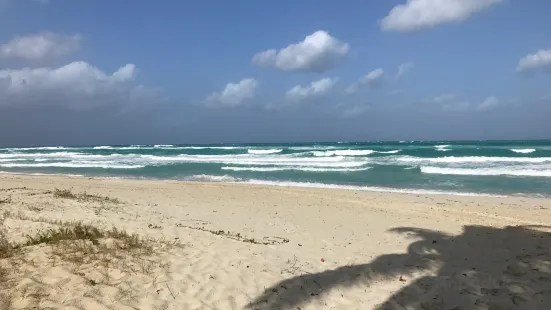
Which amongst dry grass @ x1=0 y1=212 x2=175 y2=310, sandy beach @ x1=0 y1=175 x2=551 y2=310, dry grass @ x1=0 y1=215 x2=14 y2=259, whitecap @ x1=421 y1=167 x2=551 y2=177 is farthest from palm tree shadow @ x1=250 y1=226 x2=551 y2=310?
whitecap @ x1=421 y1=167 x2=551 y2=177

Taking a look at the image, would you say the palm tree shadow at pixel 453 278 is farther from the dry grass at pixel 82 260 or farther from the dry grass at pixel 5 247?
the dry grass at pixel 5 247

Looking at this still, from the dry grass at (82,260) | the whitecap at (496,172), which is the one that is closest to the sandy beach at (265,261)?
the dry grass at (82,260)

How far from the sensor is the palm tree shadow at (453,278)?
4.69 meters

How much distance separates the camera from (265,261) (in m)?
6.20

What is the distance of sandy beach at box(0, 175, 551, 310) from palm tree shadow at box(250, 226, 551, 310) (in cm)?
2

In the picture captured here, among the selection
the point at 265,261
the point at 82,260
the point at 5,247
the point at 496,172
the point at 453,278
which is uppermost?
the point at 5,247

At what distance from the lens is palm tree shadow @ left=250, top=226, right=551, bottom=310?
185 inches

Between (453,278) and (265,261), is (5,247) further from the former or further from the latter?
(453,278)

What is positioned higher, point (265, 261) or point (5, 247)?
point (5, 247)

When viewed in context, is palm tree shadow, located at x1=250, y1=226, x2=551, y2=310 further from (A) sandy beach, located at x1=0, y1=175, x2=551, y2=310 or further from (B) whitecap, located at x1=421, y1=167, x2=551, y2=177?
(B) whitecap, located at x1=421, y1=167, x2=551, y2=177

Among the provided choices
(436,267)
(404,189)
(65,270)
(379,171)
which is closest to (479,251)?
(436,267)

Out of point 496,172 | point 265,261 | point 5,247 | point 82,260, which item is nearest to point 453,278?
point 265,261

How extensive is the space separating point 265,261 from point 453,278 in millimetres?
2744

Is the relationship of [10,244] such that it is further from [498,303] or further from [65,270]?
[498,303]
